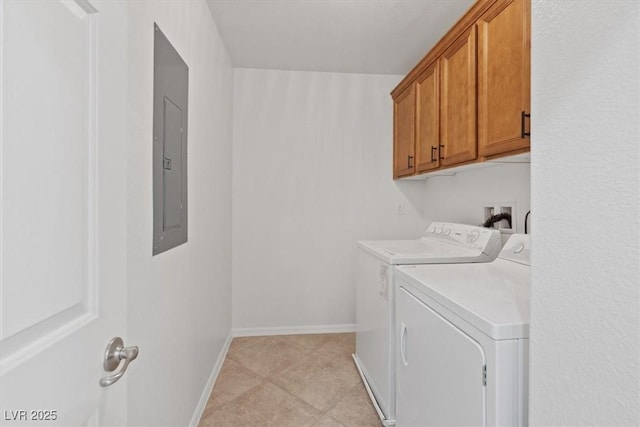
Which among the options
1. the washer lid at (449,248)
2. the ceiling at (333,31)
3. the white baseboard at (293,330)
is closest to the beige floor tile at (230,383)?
the white baseboard at (293,330)

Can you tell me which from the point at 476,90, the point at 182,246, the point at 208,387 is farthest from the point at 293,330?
the point at 476,90

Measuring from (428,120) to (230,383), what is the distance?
7.30 ft

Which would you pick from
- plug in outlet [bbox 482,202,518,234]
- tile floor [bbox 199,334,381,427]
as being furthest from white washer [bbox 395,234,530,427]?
tile floor [bbox 199,334,381,427]

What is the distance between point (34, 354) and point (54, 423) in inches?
4.6

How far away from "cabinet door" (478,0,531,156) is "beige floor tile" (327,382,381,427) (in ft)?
5.12

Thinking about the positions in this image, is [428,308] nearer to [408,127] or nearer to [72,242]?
[72,242]

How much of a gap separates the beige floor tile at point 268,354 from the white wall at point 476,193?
5.39 ft

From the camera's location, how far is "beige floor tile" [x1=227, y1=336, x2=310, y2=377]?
8.36 ft

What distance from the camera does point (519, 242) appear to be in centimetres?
179

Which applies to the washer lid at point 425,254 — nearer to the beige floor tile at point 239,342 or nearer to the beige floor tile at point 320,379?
the beige floor tile at point 320,379

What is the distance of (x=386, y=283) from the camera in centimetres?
187
